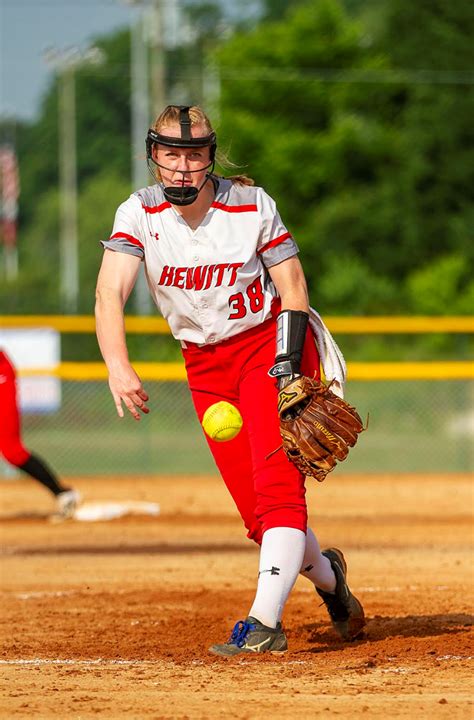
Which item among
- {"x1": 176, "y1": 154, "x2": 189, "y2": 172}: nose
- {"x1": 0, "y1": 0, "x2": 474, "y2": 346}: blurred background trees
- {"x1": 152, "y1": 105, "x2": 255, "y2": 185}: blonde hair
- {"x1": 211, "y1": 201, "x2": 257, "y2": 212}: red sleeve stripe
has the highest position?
{"x1": 0, "y1": 0, "x2": 474, "y2": 346}: blurred background trees

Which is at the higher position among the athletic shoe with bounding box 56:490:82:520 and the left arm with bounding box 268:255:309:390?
the left arm with bounding box 268:255:309:390

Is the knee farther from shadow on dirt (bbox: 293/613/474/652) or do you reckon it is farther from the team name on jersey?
the team name on jersey

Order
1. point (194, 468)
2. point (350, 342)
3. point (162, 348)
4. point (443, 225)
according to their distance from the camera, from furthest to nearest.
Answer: point (443, 225) → point (162, 348) → point (350, 342) → point (194, 468)

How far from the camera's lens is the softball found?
197 inches

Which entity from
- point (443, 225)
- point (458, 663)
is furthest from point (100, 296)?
point (443, 225)

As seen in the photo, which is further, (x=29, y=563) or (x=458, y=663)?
(x=29, y=563)

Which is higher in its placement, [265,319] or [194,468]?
[265,319]

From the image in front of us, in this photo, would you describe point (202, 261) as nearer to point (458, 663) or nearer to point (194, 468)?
point (458, 663)

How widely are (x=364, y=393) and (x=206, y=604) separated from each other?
30.8 feet

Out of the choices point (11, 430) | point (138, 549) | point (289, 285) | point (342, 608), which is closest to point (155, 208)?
point (289, 285)

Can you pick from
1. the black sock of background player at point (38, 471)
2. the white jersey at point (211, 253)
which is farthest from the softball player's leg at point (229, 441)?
the black sock of background player at point (38, 471)

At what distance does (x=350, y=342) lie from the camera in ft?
58.1

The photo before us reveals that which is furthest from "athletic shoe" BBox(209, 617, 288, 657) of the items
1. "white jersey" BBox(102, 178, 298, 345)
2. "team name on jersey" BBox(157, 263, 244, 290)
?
"team name on jersey" BBox(157, 263, 244, 290)

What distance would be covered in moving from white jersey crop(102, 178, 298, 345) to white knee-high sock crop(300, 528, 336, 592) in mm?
871
